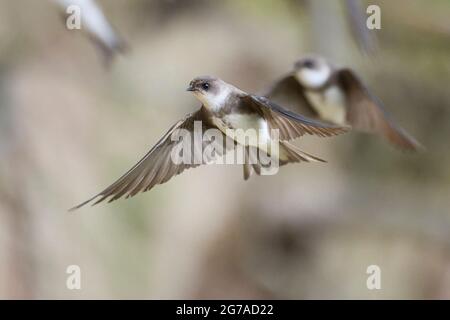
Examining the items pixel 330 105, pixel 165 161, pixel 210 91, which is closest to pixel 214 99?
pixel 210 91

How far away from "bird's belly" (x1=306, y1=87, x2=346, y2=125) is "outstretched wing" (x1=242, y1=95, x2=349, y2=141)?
1.56 ft

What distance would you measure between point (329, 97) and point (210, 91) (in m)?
0.51

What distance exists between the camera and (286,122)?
1.07 meters

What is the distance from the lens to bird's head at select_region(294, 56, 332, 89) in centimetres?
159

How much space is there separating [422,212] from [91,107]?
49.0 inches

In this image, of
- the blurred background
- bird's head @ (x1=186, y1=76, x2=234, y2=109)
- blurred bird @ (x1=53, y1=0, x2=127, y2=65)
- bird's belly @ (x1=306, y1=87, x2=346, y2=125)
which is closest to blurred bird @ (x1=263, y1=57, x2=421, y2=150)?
bird's belly @ (x1=306, y1=87, x2=346, y2=125)

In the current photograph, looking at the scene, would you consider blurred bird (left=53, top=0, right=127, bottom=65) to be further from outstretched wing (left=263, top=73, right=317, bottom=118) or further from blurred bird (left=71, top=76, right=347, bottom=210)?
blurred bird (left=71, top=76, right=347, bottom=210)

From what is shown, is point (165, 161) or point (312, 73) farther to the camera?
point (312, 73)

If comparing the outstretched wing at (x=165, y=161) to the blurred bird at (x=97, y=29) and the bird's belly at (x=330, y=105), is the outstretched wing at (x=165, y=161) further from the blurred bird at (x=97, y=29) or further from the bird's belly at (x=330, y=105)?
the blurred bird at (x=97, y=29)

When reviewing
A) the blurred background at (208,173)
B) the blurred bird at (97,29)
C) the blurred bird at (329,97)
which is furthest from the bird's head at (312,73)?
the blurred background at (208,173)

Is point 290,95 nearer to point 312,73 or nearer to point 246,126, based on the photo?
point 312,73

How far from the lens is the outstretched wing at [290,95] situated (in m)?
1.59
